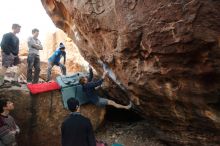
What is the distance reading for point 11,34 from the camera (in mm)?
9227

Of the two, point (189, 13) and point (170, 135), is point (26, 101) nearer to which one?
point (170, 135)

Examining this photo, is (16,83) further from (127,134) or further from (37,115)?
(127,134)

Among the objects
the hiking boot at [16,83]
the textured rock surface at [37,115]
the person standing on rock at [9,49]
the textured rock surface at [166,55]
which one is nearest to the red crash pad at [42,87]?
the textured rock surface at [37,115]

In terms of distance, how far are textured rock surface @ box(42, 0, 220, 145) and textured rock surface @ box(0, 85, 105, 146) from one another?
2126 mm

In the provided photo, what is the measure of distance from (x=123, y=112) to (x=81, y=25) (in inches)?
155

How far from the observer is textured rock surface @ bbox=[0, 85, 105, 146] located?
28.8 ft

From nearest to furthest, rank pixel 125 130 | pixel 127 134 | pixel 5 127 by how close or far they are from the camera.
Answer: pixel 5 127 < pixel 127 134 < pixel 125 130

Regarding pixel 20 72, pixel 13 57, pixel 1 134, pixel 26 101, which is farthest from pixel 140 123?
pixel 20 72

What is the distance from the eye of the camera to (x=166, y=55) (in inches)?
232

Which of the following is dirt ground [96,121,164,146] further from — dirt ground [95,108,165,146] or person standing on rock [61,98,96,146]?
person standing on rock [61,98,96,146]

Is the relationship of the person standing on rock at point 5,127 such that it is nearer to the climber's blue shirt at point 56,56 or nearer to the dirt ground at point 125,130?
the dirt ground at point 125,130

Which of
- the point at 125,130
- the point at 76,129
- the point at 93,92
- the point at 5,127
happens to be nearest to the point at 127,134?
the point at 125,130

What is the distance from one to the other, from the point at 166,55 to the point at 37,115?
4485 mm

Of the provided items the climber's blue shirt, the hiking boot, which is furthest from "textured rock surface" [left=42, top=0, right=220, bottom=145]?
the climber's blue shirt
